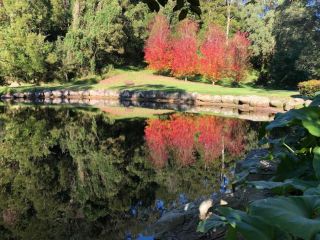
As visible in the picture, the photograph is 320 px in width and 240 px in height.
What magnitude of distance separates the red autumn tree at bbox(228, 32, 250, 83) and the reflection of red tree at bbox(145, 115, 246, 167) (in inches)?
621

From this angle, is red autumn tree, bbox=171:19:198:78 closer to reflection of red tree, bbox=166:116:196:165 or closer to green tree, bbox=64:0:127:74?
green tree, bbox=64:0:127:74

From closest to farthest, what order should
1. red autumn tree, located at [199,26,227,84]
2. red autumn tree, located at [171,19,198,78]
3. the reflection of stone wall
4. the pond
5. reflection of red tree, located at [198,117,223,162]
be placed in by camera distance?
1. the pond
2. reflection of red tree, located at [198,117,223,162]
3. the reflection of stone wall
4. red autumn tree, located at [199,26,227,84]
5. red autumn tree, located at [171,19,198,78]

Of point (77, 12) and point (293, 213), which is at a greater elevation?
point (77, 12)

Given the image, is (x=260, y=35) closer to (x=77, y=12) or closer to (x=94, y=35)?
(x=94, y=35)

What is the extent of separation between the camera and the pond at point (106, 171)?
6133mm

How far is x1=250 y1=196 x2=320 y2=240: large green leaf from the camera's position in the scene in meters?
1.04

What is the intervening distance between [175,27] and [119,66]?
6.36 m

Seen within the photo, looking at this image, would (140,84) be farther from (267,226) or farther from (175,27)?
(267,226)

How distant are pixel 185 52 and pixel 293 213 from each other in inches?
1268

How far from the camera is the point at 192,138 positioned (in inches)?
511

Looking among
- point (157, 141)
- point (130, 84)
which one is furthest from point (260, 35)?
point (157, 141)

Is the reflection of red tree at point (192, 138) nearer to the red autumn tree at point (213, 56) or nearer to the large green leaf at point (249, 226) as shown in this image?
the large green leaf at point (249, 226)

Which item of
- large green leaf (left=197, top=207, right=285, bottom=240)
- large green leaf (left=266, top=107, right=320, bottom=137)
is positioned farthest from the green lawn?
large green leaf (left=197, top=207, right=285, bottom=240)

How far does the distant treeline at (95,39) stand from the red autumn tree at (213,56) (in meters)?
1.67
